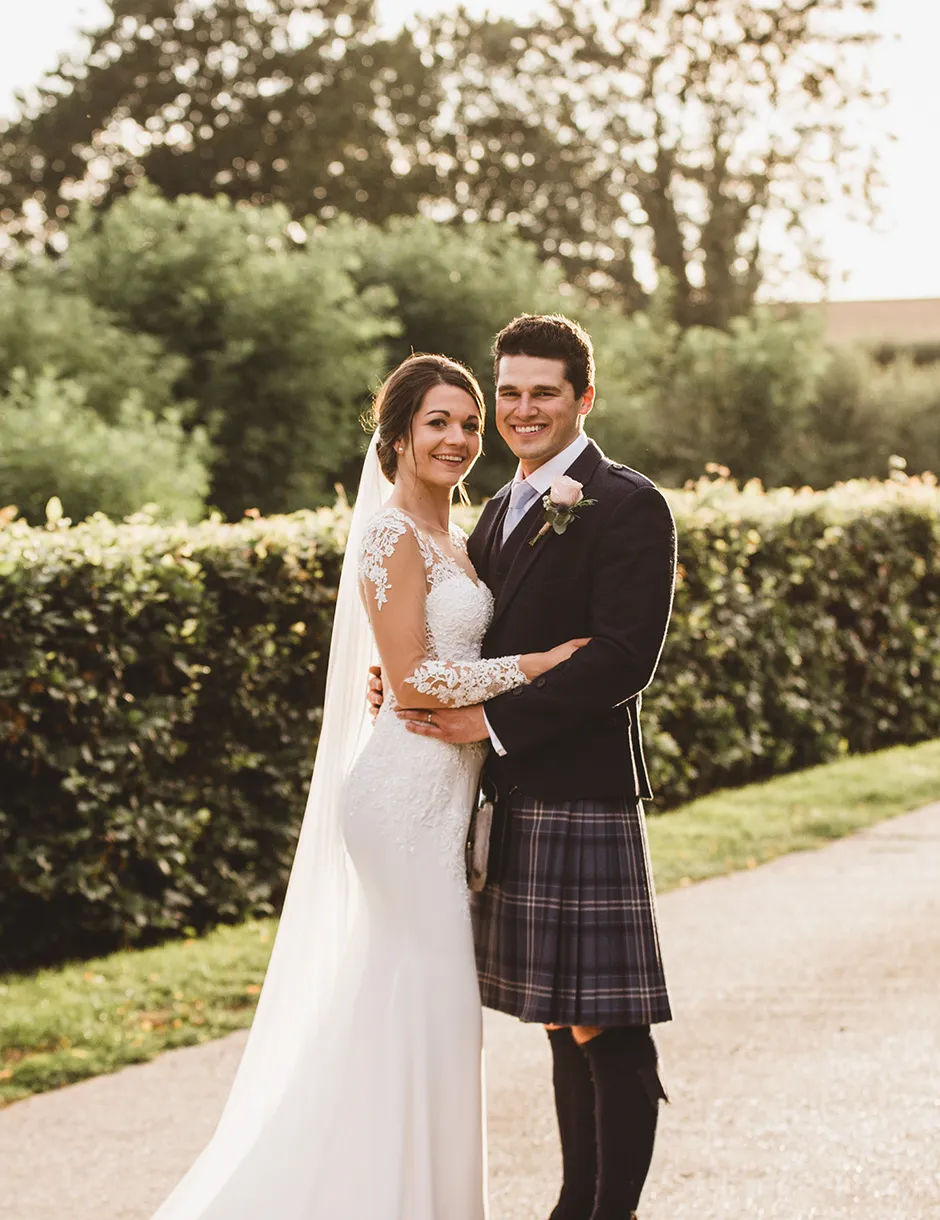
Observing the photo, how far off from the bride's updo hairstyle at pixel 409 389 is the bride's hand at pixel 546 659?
2.07 ft

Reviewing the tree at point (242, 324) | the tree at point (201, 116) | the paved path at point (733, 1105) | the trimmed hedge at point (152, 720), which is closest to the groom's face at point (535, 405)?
the paved path at point (733, 1105)

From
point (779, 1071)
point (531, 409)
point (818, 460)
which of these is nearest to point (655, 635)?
point (531, 409)

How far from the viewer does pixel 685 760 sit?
10.2 metres

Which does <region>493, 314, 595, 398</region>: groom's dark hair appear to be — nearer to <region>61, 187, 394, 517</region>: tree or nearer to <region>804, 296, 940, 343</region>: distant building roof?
<region>61, 187, 394, 517</region>: tree

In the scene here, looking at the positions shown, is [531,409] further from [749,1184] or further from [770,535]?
[770,535]

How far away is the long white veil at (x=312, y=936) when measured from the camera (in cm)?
351

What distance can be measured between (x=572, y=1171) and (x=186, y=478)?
10992 mm

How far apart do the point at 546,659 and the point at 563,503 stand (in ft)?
1.17

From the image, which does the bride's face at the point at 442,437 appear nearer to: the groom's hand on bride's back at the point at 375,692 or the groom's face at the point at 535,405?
the groom's face at the point at 535,405

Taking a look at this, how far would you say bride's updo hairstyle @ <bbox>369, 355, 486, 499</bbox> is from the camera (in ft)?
12.0

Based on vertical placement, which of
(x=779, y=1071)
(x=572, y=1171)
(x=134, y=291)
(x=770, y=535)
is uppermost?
(x=134, y=291)

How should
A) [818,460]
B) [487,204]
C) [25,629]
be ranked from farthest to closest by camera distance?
[487,204] < [818,460] < [25,629]

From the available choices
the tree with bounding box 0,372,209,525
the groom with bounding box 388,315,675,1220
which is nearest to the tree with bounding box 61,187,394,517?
the tree with bounding box 0,372,209,525

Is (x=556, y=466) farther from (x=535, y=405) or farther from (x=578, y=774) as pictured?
(x=578, y=774)
